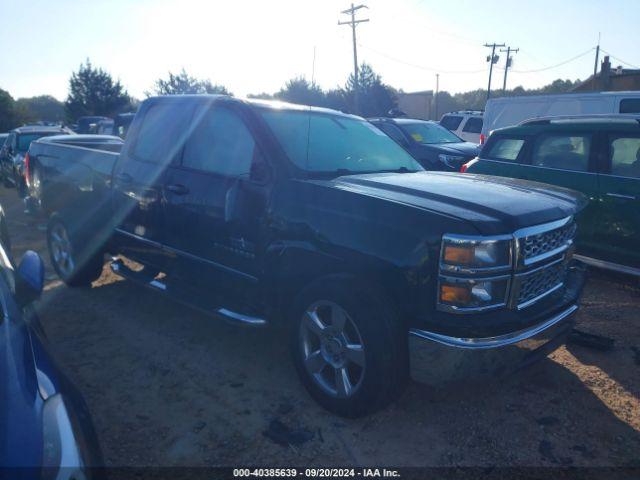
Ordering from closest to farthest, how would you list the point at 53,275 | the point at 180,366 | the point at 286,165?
the point at 286,165 → the point at 180,366 → the point at 53,275

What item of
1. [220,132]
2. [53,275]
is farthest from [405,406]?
[53,275]

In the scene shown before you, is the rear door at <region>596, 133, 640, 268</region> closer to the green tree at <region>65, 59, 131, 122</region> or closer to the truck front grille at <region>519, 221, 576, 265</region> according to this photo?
the truck front grille at <region>519, 221, 576, 265</region>

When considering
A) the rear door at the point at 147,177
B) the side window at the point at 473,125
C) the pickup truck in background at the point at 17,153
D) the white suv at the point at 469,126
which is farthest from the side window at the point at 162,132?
the side window at the point at 473,125

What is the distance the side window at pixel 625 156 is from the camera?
17.9ft

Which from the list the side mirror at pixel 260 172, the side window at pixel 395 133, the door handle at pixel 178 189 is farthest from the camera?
the side window at pixel 395 133

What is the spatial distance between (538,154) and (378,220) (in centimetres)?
433

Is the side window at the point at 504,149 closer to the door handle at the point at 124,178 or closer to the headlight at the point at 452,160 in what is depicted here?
the headlight at the point at 452,160

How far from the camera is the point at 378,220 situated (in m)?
2.89

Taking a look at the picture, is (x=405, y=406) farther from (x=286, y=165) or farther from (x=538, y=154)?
(x=538, y=154)

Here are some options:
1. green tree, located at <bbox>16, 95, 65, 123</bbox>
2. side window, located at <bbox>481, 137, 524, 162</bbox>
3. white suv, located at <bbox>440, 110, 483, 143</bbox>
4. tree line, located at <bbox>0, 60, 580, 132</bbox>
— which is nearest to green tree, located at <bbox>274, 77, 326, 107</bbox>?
tree line, located at <bbox>0, 60, 580, 132</bbox>

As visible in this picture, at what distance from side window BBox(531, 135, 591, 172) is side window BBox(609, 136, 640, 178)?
27 cm

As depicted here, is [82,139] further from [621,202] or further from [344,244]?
[621,202]

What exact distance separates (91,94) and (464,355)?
47433 millimetres

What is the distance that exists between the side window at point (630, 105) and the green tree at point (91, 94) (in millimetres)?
41791
